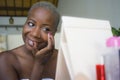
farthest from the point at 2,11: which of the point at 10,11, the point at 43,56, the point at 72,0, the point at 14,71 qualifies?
the point at 43,56

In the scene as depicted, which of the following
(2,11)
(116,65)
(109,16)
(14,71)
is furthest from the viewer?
(109,16)

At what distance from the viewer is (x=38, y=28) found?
83 cm

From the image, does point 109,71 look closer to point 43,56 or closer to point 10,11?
point 43,56

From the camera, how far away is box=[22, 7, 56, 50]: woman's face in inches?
32.7

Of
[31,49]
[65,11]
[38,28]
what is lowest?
[65,11]

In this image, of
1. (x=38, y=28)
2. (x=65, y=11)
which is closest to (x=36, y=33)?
(x=38, y=28)

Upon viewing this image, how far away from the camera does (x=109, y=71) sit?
0.53 meters

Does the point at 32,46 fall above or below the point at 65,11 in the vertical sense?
above

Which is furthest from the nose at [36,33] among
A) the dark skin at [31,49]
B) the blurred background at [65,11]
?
the blurred background at [65,11]

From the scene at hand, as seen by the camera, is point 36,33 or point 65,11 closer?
point 36,33

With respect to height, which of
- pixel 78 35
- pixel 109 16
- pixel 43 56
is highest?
pixel 78 35

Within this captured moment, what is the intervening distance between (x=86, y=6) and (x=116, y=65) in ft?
6.56

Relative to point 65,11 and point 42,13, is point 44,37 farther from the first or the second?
point 65,11

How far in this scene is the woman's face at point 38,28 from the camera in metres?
0.83
